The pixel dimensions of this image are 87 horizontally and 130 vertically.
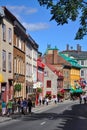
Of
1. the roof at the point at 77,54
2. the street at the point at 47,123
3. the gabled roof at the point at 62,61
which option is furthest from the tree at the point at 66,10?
the roof at the point at 77,54

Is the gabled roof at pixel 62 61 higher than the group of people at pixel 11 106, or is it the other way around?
the gabled roof at pixel 62 61

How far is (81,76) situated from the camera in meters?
171

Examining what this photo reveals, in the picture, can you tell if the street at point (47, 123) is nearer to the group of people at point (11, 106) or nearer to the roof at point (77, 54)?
the group of people at point (11, 106)

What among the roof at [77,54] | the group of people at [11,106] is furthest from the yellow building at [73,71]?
the group of people at [11,106]

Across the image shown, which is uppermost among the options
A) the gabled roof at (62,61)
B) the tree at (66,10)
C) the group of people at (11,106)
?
the gabled roof at (62,61)

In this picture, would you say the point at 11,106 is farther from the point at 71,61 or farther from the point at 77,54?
the point at 77,54

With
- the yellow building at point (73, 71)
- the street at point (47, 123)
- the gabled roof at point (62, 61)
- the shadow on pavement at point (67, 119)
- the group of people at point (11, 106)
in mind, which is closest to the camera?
the street at point (47, 123)

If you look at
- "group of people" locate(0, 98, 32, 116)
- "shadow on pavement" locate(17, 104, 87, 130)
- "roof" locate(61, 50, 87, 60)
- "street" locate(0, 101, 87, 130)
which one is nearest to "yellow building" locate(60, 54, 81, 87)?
"roof" locate(61, 50, 87, 60)

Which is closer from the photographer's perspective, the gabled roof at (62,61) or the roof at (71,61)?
the gabled roof at (62,61)

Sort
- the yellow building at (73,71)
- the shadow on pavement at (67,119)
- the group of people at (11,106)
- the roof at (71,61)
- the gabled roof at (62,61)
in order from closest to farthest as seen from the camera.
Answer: the shadow on pavement at (67,119) → the group of people at (11,106) → the gabled roof at (62,61) → the roof at (71,61) → the yellow building at (73,71)

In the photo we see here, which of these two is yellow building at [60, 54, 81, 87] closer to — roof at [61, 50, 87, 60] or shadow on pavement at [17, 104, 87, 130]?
roof at [61, 50, 87, 60]

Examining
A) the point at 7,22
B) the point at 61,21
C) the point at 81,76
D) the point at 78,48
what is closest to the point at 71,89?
the point at 81,76

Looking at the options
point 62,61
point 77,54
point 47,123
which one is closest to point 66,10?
point 47,123

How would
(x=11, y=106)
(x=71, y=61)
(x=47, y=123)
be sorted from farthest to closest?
1. (x=71, y=61)
2. (x=11, y=106)
3. (x=47, y=123)
